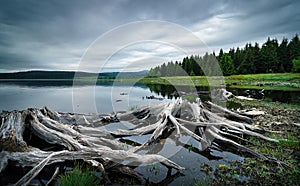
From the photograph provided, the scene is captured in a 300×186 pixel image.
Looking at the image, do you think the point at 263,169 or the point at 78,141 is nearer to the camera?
the point at 263,169

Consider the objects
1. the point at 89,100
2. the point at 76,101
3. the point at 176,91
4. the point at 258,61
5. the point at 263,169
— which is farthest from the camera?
the point at 258,61

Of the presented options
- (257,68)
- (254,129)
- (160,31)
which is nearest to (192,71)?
(257,68)

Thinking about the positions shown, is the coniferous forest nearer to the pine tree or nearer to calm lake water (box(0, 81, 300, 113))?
the pine tree

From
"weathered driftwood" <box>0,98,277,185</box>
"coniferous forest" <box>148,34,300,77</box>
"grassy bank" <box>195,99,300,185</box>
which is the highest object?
"coniferous forest" <box>148,34,300,77</box>

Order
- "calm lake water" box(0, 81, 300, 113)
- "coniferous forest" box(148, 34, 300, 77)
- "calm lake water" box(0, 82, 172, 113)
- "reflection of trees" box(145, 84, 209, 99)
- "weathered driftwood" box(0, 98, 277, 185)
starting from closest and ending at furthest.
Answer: "weathered driftwood" box(0, 98, 277, 185) → "calm lake water" box(0, 82, 172, 113) → "calm lake water" box(0, 81, 300, 113) → "reflection of trees" box(145, 84, 209, 99) → "coniferous forest" box(148, 34, 300, 77)

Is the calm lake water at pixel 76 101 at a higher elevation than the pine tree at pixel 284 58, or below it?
below

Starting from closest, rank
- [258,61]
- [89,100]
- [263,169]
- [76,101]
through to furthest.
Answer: [263,169], [76,101], [89,100], [258,61]

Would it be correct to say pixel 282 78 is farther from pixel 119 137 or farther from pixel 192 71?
pixel 119 137

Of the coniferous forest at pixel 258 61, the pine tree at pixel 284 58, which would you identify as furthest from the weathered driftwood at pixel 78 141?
the pine tree at pixel 284 58

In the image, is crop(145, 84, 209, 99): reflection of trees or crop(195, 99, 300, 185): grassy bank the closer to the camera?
crop(195, 99, 300, 185): grassy bank

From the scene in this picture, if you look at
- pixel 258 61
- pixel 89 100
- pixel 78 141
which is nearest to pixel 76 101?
Result: pixel 89 100

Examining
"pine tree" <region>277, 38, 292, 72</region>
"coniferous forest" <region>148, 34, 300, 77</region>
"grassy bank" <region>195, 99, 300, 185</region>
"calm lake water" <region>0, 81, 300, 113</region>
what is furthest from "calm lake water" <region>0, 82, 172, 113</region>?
"pine tree" <region>277, 38, 292, 72</region>

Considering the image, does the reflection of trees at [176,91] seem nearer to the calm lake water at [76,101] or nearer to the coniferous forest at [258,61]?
the calm lake water at [76,101]

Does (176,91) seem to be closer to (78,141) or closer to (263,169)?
(263,169)
